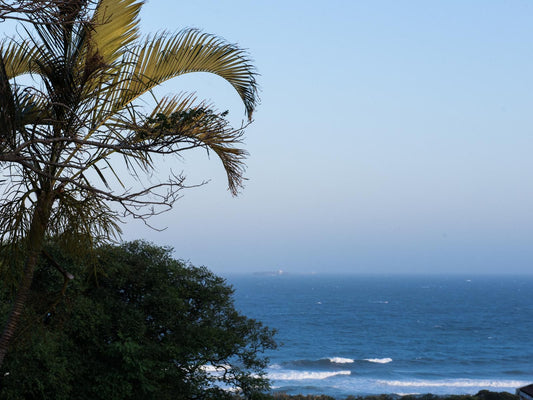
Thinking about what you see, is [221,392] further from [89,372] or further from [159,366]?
[89,372]

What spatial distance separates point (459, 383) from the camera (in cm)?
4397

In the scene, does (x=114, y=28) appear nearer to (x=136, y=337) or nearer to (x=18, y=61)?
(x=18, y=61)

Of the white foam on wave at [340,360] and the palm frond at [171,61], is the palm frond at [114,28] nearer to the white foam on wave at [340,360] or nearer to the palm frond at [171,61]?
the palm frond at [171,61]

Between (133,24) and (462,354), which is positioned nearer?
(133,24)

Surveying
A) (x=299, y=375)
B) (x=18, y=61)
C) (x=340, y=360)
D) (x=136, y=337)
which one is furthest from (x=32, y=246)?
(x=340, y=360)

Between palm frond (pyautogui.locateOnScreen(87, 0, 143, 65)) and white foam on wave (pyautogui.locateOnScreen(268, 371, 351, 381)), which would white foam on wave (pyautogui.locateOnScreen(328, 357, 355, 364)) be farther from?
palm frond (pyautogui.locateOnScreen(87, 0, 143, 65))

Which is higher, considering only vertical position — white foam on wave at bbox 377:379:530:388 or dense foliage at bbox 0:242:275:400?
dense foliage at bbox 0:242:275:400

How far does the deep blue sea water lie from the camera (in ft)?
144

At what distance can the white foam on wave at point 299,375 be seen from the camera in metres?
45.0

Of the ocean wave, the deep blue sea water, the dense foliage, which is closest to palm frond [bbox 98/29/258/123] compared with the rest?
the dense foliage

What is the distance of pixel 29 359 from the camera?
41.3 feet

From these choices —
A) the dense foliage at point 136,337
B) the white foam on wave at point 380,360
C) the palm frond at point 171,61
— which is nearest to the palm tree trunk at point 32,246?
the palm frond at point 171,61

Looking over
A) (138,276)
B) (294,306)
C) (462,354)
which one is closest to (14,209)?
(138,276)

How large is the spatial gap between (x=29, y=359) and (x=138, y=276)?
4140 millimetres
